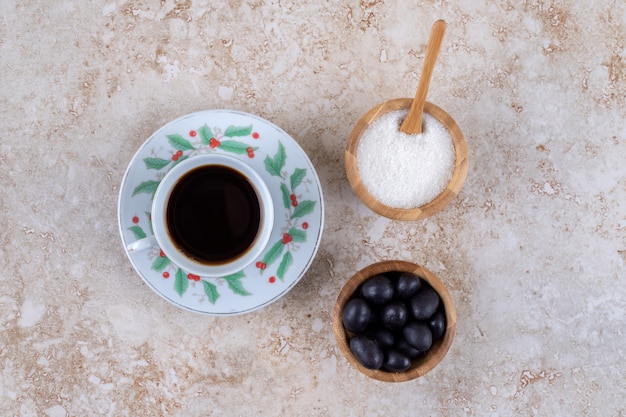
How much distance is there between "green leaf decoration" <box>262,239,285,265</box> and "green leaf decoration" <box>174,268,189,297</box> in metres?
0.15

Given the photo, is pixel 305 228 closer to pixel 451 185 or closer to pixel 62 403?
pixel 451 185

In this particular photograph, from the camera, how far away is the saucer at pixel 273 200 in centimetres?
108

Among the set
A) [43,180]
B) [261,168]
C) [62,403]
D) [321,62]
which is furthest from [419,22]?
[62,403]

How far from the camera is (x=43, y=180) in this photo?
1.20 metres

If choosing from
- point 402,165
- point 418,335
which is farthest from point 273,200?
point 418,335

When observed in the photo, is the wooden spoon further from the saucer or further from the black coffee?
the black coffee

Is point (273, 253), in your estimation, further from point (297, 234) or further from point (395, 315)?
point (395, 315)

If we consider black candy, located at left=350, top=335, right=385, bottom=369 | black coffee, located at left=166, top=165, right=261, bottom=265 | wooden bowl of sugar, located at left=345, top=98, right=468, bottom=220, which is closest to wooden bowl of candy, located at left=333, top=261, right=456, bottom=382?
black candy, located at left=350, top=335, right=385, bottom=369

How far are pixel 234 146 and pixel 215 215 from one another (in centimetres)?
13

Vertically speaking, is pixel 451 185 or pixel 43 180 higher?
pixel 451 185

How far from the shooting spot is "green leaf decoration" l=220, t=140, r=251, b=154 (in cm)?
109

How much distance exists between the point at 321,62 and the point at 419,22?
21cm

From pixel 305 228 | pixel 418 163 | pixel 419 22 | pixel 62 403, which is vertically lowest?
pixel 62 403

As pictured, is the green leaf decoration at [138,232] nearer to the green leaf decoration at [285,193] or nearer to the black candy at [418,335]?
the green leaf decoration at [285,193]
